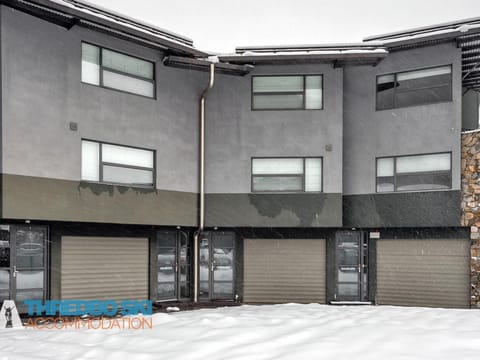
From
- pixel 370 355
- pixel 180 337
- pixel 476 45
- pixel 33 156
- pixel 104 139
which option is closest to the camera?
pixel 370 355

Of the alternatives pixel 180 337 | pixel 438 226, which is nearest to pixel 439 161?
pixel 438 226

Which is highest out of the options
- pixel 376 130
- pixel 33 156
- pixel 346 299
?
pixel 376 130

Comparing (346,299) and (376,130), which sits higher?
(376,130)

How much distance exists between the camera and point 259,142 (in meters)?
13.2

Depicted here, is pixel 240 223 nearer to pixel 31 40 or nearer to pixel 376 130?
pixel 376 130

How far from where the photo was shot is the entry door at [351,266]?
13.4m

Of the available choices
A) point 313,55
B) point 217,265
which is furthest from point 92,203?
point 313,55

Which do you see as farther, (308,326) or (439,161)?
(439,161)

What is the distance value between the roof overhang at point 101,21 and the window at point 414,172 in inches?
251

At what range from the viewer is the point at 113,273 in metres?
12.2

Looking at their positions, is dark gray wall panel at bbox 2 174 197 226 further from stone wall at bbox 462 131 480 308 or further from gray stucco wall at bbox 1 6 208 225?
stone wall at bbox 462 131 480 308

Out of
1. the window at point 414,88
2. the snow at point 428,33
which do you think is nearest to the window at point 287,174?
the window at point 414,88

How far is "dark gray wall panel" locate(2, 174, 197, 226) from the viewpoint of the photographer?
9602 mm

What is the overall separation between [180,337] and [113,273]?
5.23m
